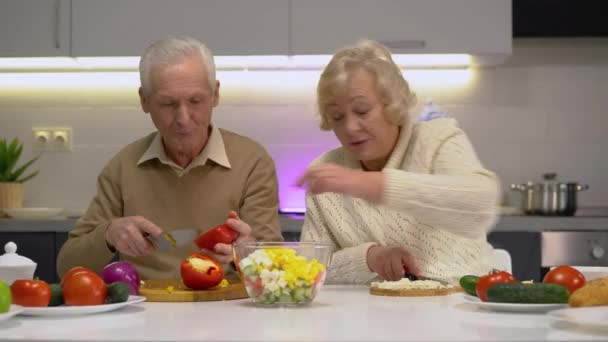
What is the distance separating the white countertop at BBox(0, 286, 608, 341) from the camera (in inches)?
51.9

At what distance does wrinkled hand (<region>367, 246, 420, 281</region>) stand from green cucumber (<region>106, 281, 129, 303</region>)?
70 cm

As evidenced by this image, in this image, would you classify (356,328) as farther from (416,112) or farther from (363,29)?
(363,29)

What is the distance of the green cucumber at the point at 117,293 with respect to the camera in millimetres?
1643

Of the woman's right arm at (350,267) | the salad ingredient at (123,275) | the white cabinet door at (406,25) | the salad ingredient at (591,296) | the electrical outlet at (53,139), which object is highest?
the white cabinet door at (406,25)

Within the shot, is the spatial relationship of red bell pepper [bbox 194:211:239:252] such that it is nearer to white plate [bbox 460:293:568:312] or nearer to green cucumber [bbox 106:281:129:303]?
green cucumber [bbox 106:281:129:303]

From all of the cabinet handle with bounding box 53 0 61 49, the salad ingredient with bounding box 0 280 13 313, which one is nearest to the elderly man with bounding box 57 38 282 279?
the salad ingredient with bounding box 0 280 13 313

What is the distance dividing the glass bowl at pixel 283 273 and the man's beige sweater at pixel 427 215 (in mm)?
332

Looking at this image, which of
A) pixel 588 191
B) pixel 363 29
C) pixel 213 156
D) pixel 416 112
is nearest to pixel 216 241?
pixel 213 156

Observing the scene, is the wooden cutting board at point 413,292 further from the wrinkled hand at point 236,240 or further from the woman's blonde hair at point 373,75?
the woman's blonde hair at point 373,75

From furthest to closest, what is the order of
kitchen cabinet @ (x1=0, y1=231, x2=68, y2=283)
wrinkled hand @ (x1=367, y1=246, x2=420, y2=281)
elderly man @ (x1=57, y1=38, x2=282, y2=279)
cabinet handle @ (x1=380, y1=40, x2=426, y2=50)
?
cabinet handle @ (x1=380, y1=40, x2=426, y2=50)
kitchen cabinet @ (x1=0, y1=231, x2=68, y2=283)
elderly man @ (x1=57, y1=38, x2=282, y2=279)
wrinkled hand @ (x1=367, y1=246, x2=420, y2=281)

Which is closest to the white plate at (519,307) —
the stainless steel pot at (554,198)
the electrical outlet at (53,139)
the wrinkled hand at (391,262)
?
the wrinkled hand at (391,262)

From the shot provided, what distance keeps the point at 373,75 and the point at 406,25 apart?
5.39ft

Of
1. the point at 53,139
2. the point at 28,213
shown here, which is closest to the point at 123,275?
the point at 28,213

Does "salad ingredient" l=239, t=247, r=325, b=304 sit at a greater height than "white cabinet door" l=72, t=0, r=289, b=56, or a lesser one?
lesser
